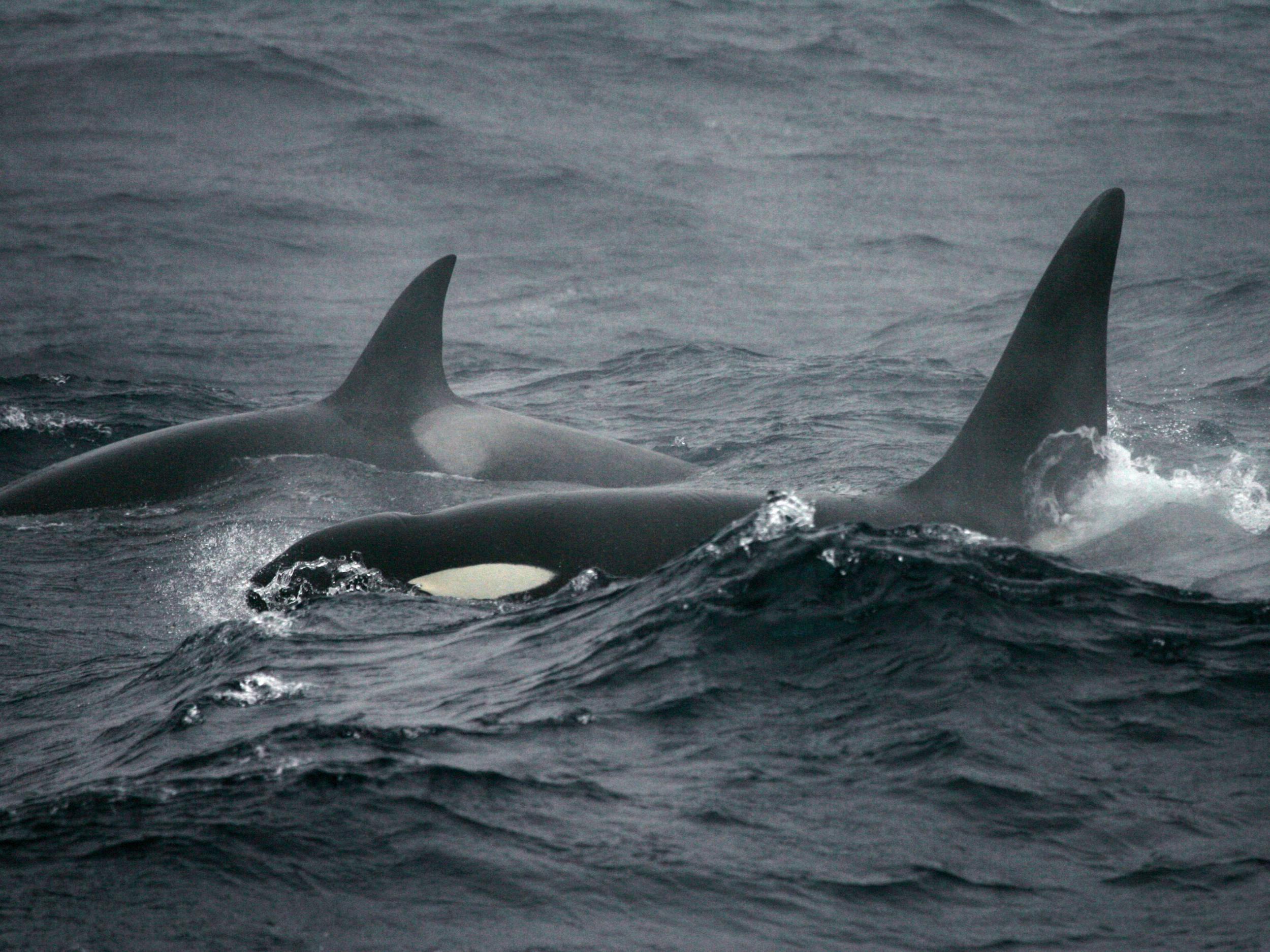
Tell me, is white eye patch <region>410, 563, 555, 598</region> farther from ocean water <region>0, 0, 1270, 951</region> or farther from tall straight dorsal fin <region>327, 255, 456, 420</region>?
tall straight dorsal fin <region>327, 255, 456, 420</region>

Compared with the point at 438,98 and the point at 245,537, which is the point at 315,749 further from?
the point at 438,98

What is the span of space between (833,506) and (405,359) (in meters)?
4.97

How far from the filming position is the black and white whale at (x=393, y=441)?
36.6 feet

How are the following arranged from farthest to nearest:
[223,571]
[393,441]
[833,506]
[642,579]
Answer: [393,441], [223,571], [833,506], [642,579]

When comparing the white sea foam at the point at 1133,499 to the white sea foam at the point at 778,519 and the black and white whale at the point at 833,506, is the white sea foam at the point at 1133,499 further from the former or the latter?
the white sea foam at the point at 778,519

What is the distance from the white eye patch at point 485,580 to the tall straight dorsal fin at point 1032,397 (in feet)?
7.04

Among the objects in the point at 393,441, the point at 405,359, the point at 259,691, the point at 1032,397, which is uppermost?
the point at 1032,397

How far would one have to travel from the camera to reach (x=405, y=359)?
1192 cm

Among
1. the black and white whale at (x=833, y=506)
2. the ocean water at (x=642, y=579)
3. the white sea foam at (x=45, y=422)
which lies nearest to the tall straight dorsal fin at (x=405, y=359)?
the ocean water at (x=642, y=579)

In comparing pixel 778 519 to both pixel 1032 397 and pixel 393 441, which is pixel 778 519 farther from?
pixel 393 441

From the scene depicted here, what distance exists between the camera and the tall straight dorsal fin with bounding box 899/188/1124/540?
8.02 meters

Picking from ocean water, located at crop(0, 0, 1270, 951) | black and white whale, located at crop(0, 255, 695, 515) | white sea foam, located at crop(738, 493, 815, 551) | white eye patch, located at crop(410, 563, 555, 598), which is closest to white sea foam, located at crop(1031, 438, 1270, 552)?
ocean water, located at crop(0, 0, 1270, 951)

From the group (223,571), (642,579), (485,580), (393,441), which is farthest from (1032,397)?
(393,441)

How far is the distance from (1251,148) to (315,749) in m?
26.2
